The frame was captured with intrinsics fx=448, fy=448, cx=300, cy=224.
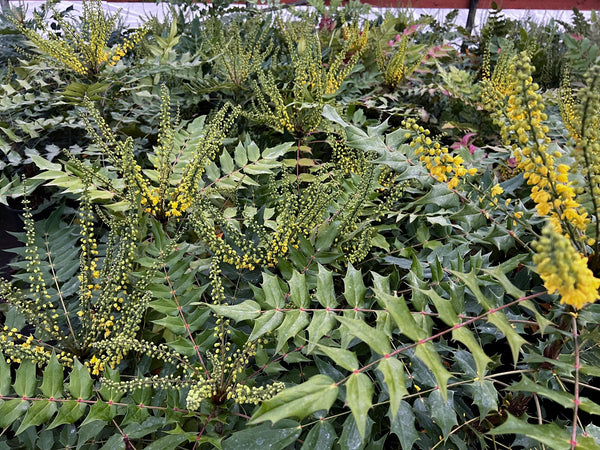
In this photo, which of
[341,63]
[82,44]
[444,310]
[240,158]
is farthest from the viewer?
[341,63]

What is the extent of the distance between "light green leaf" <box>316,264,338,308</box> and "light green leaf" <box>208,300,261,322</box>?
11 centimetres

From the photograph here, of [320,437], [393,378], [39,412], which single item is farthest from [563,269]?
[39,412]

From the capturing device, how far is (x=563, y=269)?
523mm

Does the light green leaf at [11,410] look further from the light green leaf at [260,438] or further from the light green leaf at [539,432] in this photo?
the light green leaf at [539,432]

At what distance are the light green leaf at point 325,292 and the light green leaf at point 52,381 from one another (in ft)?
1.60

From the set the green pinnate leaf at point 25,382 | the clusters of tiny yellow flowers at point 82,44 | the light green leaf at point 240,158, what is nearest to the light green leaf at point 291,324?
the green pinnate leaf at point 25,382

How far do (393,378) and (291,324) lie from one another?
8.6 inches

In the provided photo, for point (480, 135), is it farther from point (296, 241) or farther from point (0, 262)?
point (0, 262)

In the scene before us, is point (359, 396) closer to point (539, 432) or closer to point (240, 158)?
point (539, 432)

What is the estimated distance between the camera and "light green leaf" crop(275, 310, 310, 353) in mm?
729

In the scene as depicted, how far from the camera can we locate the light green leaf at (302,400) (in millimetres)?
559

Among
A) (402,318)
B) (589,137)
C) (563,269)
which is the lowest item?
(402,318)

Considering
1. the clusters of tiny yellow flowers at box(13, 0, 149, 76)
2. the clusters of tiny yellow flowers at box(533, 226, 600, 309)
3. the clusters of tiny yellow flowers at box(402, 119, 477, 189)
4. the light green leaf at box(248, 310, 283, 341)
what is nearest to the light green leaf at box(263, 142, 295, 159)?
the clusters of tiny yellow flowers at box(402, 119, 477, 189)

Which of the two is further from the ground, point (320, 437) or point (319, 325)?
point (319, 325)
